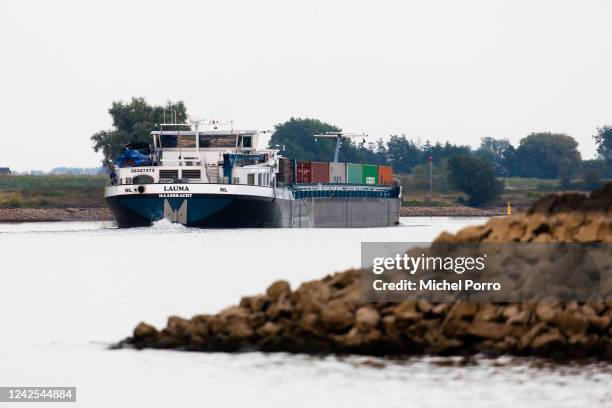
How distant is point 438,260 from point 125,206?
49.7 meters

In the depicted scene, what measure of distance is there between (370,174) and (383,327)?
102 meters

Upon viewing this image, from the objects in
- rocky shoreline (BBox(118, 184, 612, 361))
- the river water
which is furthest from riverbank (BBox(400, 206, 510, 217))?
rocky shoreline (BBox(118, 184, 612, 361))

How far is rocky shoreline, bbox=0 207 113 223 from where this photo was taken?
5079 inches

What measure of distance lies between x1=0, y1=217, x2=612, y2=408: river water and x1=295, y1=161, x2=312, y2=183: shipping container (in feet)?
181

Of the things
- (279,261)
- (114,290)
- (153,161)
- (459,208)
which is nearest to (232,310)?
(114,290)

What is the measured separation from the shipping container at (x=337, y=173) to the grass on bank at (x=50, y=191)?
36.4 metres

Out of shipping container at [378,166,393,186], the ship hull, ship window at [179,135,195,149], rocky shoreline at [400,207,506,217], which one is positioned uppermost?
ship window at [179,135,195,149]

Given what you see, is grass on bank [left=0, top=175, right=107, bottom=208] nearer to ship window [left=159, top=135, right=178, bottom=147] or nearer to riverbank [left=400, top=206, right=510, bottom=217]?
riverbank [left=400, top=206, right=510, bottom=217]

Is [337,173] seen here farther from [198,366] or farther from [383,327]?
[198,366]

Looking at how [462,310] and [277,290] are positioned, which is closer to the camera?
[462,310]

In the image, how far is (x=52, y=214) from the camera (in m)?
136

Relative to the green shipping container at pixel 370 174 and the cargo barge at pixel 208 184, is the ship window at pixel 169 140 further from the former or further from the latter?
the green shipping container at pixel 370 174

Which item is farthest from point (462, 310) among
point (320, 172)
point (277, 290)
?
point (320, 172)

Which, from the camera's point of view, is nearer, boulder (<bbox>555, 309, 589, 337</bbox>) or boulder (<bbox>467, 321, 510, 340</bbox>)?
boulder (<bbox>555, 309, 589, 337</bbox>)
